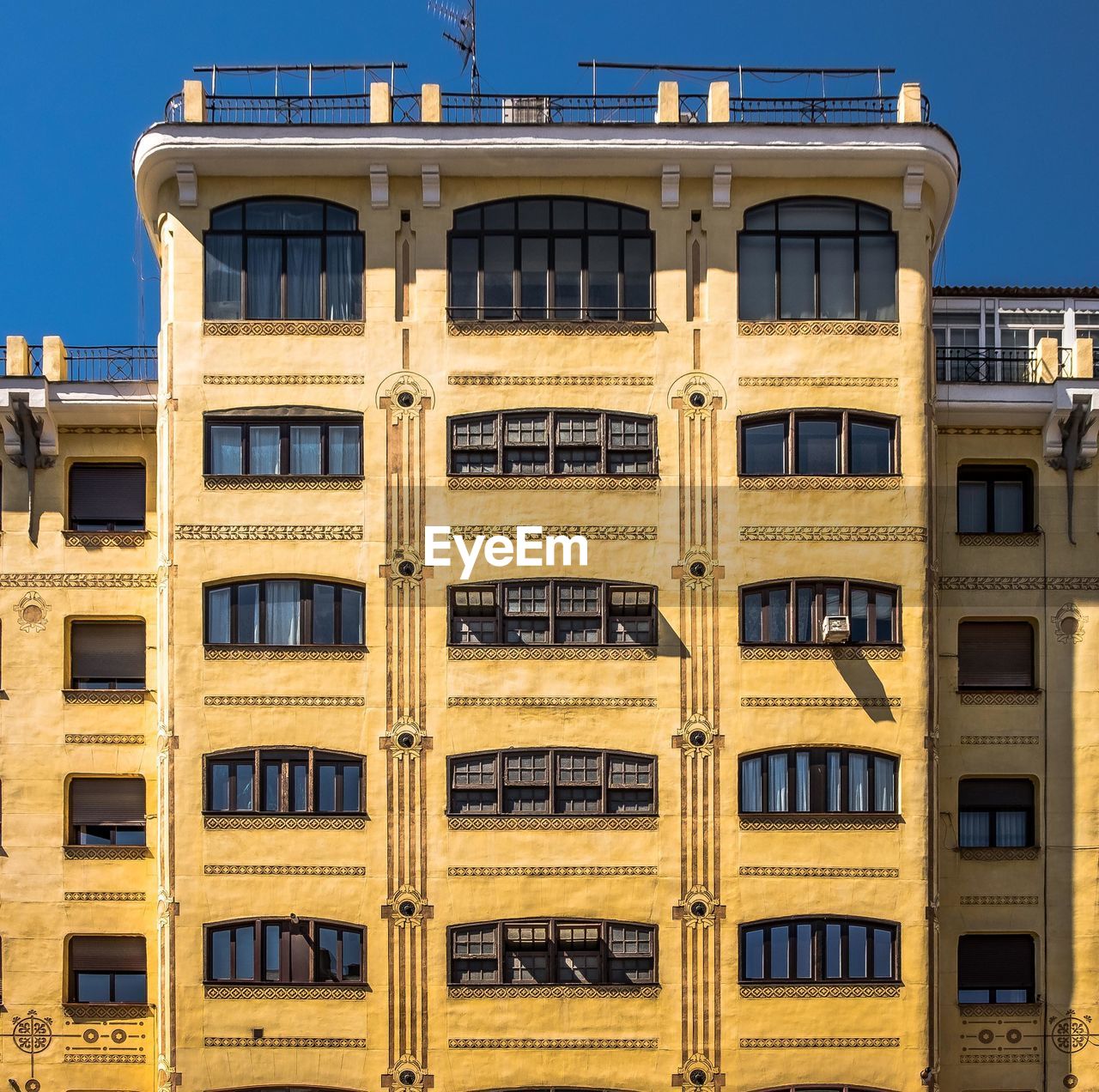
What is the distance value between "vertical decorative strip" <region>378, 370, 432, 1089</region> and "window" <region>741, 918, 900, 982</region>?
680 centimetres

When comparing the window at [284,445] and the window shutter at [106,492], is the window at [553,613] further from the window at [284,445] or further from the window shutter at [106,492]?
the window shutter at [106,492]

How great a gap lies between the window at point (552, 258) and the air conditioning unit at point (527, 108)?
192 centimetres

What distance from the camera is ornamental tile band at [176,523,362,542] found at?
27062 mm

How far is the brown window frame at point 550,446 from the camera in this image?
27234mm

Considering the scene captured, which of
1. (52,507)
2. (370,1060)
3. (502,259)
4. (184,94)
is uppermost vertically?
(184,94)

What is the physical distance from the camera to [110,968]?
28.3 m

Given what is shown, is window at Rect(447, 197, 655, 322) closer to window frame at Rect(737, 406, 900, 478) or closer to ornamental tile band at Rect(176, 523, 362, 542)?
window frame at Rect(737, 406, 900, 478)

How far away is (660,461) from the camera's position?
27266mm

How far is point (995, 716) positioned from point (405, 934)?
45.0ft

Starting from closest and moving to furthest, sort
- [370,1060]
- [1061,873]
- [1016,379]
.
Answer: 1. [370,1060]
2. [1061,873]
3. [1016,379]

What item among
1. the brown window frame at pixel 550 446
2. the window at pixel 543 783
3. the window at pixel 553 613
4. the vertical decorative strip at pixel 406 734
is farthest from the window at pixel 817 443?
the vertical decorative strip at pixel 406 734

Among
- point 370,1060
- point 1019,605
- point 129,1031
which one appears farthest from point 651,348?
point 129,1031

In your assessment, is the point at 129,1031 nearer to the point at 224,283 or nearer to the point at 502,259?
the point at 224,283

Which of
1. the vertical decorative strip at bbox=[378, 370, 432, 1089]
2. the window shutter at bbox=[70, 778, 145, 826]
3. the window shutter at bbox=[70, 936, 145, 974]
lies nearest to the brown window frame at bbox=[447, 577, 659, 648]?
the vertical decorative strip at bbox=[378, 370, 432, 1089]
